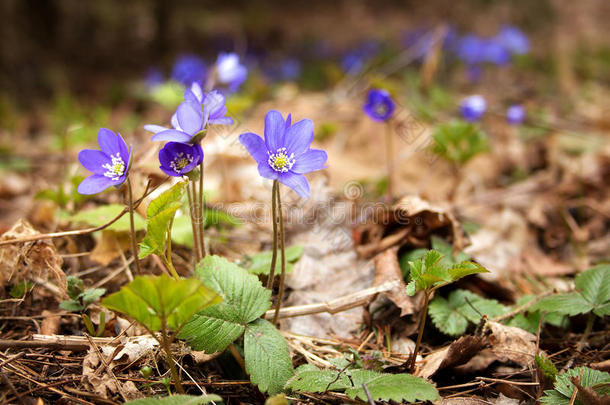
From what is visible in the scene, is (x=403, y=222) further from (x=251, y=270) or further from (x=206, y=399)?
(x=206, y=399)

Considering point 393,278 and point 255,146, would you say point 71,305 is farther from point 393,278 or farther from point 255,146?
point 393,278

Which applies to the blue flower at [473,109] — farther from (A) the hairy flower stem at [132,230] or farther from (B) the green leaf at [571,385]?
(A) the hairy flower stem at [132,230]

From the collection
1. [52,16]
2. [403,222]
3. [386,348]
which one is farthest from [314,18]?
[386,348]

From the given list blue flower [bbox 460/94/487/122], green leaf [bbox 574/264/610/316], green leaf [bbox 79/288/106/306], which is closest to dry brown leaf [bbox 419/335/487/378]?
green leaf [bbox 574/264/610/316]

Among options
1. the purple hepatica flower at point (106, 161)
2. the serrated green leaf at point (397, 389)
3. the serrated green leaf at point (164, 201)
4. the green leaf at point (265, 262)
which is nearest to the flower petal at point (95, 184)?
the purple hepatica flower at point (106, 161)

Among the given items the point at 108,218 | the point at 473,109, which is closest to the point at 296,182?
the point at 108,218

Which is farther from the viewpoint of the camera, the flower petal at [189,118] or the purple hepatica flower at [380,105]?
the purple hepatica flower at [380,105]
